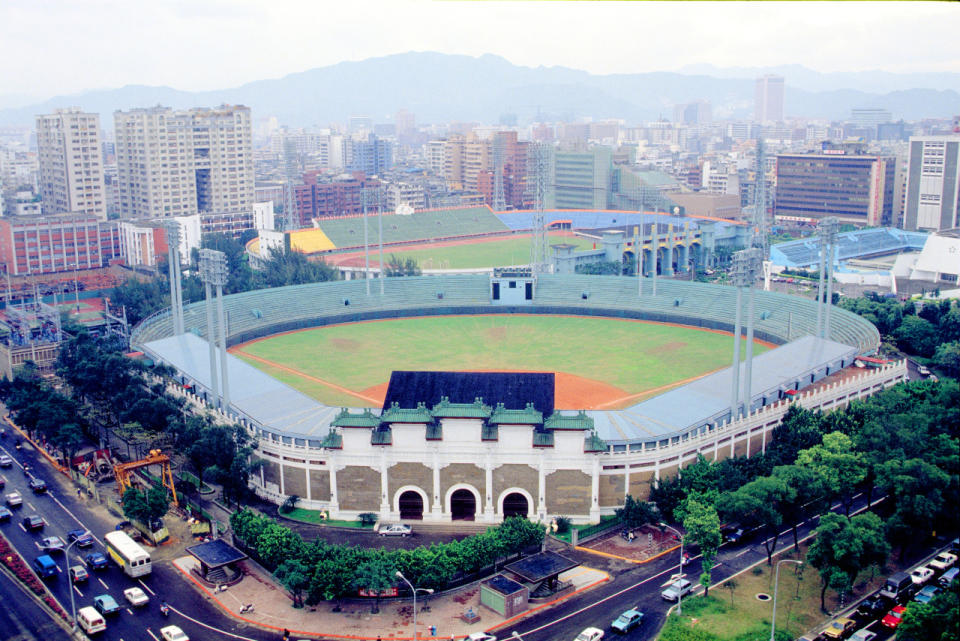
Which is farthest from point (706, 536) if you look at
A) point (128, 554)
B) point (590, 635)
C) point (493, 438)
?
point (128, 554)

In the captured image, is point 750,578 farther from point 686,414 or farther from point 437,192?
point 437,192

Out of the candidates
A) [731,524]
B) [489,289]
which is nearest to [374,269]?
[489,289]

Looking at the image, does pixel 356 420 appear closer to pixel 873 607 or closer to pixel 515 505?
pixel 515 505

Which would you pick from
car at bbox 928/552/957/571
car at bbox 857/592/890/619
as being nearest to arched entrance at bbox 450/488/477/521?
car at bbox 857/592/890/619

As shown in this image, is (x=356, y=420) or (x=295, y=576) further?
(x=356, y=420)

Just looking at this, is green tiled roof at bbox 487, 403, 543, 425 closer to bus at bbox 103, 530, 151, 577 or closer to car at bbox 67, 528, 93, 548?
bus at bbox 103, 530, 151, 577

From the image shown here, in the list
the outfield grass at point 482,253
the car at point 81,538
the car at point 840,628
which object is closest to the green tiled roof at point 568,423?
the car at point 840,628

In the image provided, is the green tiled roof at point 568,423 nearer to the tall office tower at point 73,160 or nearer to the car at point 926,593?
the car at point 926,593

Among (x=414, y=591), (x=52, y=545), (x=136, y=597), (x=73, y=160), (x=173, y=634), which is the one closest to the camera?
(x=414, y=591)
